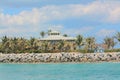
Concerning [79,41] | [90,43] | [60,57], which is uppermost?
[79,41]

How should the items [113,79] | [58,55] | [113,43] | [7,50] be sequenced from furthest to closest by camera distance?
[113,43] < [7,50] < [58,55] < [113,79]

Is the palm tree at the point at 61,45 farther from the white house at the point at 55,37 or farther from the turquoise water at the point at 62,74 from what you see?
the turquoise water at the point at 62,74

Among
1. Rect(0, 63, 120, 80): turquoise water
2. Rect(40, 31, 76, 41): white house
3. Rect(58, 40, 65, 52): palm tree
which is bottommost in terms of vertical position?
Rect(0, 63, 120, 80): turquoise water

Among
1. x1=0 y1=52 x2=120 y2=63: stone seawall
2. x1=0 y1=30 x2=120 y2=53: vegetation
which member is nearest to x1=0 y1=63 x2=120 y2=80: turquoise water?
x1=0 y1=52 x2=120 y2=63: stone seawall

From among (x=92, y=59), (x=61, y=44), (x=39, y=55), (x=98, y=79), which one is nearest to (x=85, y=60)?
(x=92, y=59)

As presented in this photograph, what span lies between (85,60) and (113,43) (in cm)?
2163

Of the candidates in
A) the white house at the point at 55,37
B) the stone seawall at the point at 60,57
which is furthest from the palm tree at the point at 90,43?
the stone seawall at the point at 60,57

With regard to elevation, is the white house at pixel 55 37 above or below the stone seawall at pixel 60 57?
above

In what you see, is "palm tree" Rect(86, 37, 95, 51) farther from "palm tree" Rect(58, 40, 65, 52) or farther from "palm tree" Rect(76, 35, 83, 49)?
"palm tree" Rect(58, 40, 65, 52)

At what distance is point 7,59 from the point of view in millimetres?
88688

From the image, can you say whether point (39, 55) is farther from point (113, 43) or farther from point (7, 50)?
point (113, 43)

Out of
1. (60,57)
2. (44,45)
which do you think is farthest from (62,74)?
(44,45)

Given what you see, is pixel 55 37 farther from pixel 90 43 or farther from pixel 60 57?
pixel 60 57

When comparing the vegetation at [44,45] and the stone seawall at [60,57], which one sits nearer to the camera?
the stone seawall at [60,57]
